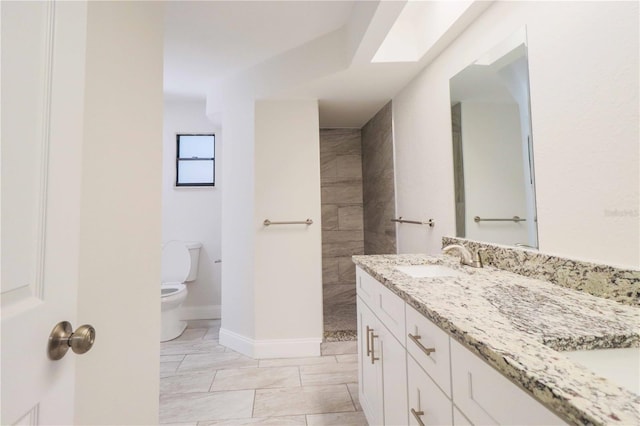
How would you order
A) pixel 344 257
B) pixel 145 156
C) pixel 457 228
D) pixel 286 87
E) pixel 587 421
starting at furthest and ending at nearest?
pixel 344 257 → pixel 286 87 → pixel 457 228 → pixel 145 156 → pixel 587 421

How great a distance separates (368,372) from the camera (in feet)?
4.83

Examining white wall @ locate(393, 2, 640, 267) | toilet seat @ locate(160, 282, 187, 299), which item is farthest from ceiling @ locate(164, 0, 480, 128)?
toilet seat @ locate(160, 282, 187, 299)

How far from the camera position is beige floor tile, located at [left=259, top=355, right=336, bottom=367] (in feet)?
7.28

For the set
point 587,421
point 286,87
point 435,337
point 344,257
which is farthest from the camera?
point 344,257

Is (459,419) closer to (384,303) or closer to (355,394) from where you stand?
(384,303)

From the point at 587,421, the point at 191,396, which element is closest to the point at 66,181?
the point at 587,421

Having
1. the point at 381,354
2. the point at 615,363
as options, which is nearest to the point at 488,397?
the point at 615,363

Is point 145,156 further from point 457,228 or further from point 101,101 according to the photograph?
point 457,228

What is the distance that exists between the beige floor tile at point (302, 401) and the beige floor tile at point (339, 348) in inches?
18.7

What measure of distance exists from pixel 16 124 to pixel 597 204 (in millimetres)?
1506

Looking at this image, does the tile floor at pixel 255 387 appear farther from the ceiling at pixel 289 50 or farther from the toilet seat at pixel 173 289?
the ceiling at pixel 289 50

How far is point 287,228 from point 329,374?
115 centimetres

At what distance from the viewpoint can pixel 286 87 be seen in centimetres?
229

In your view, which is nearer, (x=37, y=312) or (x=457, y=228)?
(x=37, y=312)
